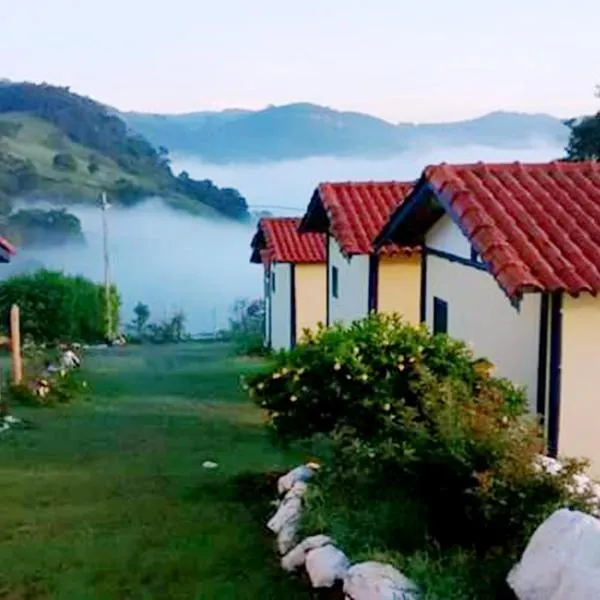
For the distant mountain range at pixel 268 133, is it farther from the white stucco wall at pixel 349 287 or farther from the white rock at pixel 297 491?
the white rock at pixel 297 491

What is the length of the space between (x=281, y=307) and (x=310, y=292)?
5.92 feet

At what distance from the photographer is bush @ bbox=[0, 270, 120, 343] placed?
101 feet

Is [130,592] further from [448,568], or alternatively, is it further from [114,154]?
[114,154]

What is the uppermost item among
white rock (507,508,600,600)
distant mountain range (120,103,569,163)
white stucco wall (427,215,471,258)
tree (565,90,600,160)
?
distant mountain range (120,103,569,163)

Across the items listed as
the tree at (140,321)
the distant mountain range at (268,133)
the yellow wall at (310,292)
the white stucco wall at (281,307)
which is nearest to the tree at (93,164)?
the distant mountain range at (268,133)

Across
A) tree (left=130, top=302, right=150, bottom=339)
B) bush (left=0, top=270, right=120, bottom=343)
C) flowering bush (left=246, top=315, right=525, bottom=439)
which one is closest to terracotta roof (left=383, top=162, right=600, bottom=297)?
flowering bush (left=246, top=315, right=525, bottom=439)

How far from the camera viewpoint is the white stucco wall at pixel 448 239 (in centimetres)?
1248

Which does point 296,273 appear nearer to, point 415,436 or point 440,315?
point 440,315

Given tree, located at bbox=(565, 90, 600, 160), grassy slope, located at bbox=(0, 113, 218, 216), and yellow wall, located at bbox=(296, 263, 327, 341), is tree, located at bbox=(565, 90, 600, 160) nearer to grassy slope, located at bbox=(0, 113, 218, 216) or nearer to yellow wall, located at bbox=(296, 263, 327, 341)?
yellow wall, located at bbox=(296, 263, 327, 341)

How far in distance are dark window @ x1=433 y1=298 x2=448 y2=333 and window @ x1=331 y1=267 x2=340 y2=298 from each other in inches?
233

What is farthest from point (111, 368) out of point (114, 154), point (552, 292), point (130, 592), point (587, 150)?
point (114, 154)

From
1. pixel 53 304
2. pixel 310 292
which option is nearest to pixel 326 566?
pixel 310 292

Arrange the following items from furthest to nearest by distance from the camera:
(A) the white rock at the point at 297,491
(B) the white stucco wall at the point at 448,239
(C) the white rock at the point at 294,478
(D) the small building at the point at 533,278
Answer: (B) the white stucco wall at the point at 448,239, (D) the small building at the point at 533,278, (C) the white rock at the point at 294,478, (A) the white rock at the point at 297,491

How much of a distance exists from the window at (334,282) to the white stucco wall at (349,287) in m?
0.08
